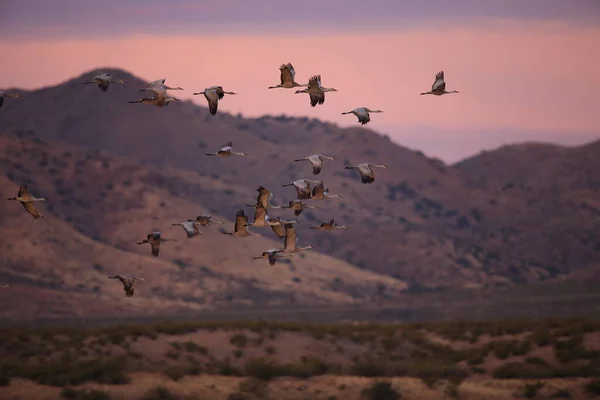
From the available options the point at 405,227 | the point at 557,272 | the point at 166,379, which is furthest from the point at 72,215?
the point at 166,379

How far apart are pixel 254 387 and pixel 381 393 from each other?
485 centimetres

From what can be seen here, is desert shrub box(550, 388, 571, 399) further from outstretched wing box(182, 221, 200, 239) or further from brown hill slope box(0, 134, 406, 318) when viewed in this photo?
brown hill slope box(0, 134, 406, 318)

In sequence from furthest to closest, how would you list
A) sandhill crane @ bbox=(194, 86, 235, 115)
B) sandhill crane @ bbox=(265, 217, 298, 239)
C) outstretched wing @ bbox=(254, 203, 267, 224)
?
sandhill crane @ bbox=(265, 217, 298, 239), outstretched wing @ bbox=(254, 203, 267, 224), sandhill crane @ bbox=(194, 86, 235, 115)

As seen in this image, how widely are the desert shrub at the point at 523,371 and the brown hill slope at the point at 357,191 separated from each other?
82.3 metres

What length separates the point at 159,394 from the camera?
164 ft

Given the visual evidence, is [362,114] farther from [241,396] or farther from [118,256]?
[118,256]

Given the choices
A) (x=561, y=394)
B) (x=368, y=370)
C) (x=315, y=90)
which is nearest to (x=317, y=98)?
(x=315, y=90)

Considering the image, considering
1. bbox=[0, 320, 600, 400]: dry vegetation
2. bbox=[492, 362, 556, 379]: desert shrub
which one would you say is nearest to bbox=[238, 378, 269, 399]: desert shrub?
bbox=[0, 320, 600, 400]: dry vegetation

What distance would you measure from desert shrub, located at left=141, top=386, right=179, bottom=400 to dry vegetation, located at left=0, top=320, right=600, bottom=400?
5 centimetres

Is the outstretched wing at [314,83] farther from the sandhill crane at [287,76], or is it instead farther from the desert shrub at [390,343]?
the desert shrub at [390,343]

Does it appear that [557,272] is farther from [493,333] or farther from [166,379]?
[166,379]

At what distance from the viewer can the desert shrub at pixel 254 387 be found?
51.4 metres

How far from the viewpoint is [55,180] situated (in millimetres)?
144625

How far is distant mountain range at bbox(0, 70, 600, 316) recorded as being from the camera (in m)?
124
